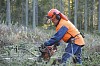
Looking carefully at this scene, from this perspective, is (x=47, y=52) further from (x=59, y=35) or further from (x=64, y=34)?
(x=64, y=34)

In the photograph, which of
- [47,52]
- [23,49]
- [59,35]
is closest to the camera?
[47,52]

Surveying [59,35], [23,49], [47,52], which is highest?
[59,35]

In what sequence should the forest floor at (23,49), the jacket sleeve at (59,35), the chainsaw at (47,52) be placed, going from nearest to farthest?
1. the forest floor at (23,49)
2. the chainsaw at (47,52)
3. the jacket sleeve at (59,35)

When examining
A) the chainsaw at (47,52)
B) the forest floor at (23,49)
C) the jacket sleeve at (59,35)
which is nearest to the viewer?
the forest floor at (23,49)

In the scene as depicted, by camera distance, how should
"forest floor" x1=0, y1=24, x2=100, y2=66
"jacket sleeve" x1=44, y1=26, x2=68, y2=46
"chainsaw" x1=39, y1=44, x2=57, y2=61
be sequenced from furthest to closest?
"jacket sleeve" x1=44, y1=26, x2=68, y2=46 < "chainsaw" x1=39, y1=44, x2=57, y2=61 < "forest floor" x1=0, y1=24, x2=100, y2=66

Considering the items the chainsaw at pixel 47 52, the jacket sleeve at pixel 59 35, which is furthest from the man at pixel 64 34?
the chainsaw at pixel 47 52

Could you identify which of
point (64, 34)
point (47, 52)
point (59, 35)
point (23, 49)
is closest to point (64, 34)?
point (64, 34)

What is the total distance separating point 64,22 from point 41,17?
43.1 metres

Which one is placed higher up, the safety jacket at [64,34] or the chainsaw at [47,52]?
the safety jacket at [64,34]

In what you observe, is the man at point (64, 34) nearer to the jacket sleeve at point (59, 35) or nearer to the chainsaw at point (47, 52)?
the jacket sleeve at point (59, 35)

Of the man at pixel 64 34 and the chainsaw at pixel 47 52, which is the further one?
the man at pixel 64 34

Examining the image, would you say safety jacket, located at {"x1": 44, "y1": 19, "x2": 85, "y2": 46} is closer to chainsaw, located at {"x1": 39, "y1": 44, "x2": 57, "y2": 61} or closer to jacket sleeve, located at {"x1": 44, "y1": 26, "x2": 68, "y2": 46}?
jacket sleeve, located at {"x1": 44, "y1": 26, "x2": 68, "y2": 46}

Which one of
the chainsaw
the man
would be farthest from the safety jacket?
the chainsaw

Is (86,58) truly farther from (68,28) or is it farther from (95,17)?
(95,17)
